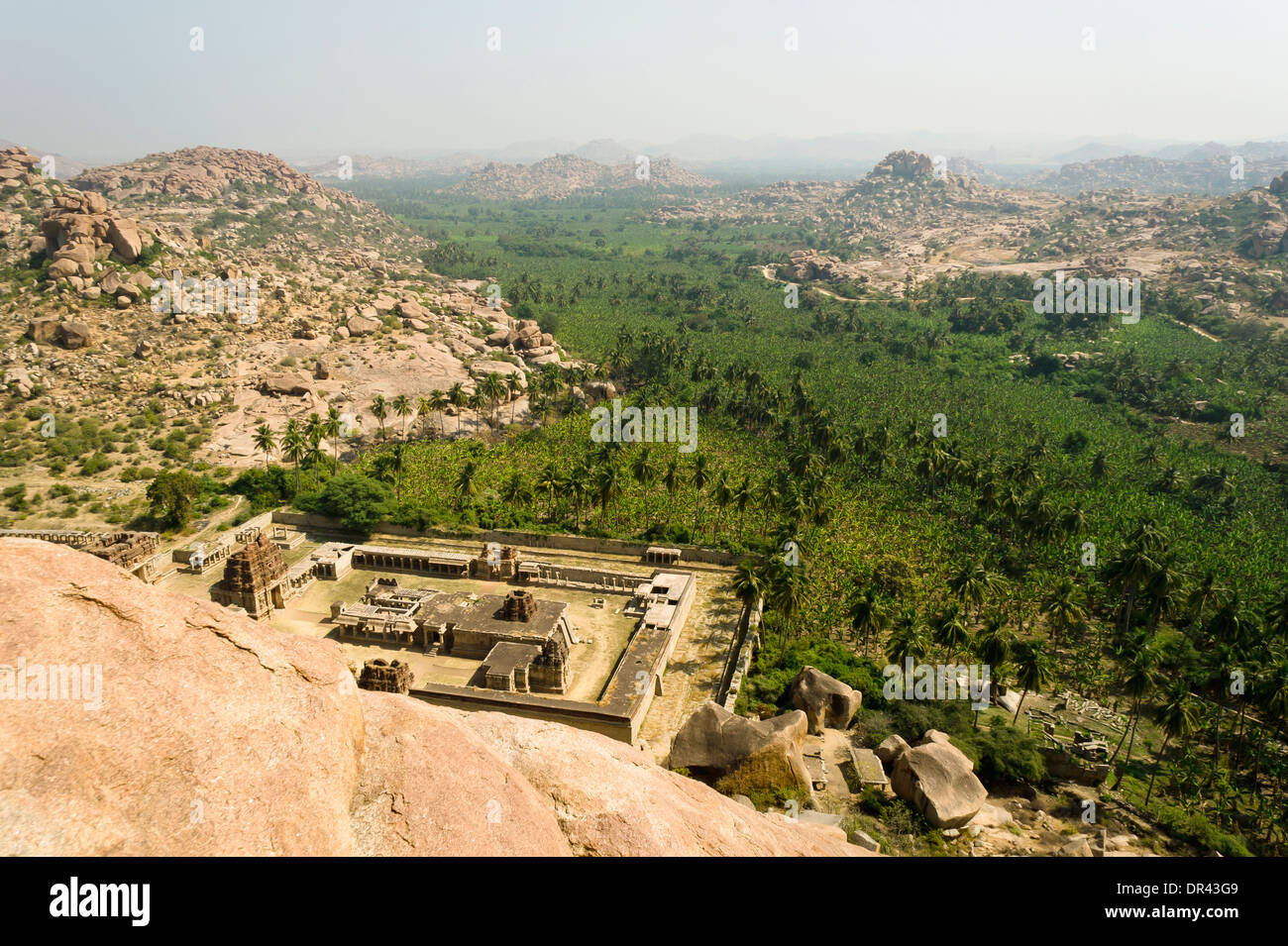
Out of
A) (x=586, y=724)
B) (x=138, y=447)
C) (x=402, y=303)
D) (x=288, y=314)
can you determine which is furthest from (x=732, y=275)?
(x=586, y=724)

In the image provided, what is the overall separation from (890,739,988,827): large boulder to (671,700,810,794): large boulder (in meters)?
4.94

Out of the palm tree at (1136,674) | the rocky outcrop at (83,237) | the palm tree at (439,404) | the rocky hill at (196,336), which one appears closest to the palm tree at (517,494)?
the palm tree at (439,404)

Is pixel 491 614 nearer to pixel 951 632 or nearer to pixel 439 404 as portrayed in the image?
pixel 951 632

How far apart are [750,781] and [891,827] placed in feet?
21.5

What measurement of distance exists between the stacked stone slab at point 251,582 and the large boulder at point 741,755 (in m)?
28.2

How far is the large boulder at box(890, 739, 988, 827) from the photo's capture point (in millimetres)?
29531

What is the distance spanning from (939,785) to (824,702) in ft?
24.1

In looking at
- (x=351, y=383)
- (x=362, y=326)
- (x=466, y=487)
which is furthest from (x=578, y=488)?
(x=362, y=326)

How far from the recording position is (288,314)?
108 m

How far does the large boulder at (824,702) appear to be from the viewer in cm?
3634

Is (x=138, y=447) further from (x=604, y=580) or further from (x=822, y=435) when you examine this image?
(x=822, y=435)

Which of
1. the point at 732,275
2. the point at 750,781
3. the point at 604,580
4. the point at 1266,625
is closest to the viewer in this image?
the point at 750,781
